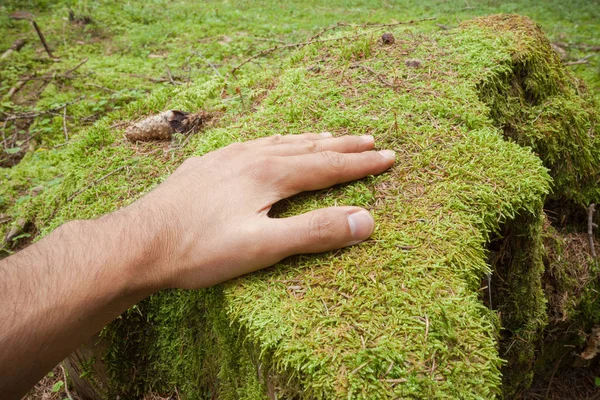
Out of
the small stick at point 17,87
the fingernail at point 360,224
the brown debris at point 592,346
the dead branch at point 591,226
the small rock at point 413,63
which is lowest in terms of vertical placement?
the brown debris at point 592,346

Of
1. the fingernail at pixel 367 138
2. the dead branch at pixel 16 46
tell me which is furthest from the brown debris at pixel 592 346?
the dead branch at pixel 16 46

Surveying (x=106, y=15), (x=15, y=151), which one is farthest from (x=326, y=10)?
(x=15, y=151)

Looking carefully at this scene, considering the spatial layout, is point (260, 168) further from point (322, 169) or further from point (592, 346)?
point (592, 346)

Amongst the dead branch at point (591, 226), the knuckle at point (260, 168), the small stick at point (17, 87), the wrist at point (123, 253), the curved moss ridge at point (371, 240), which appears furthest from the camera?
the small stick at point (17, 87)

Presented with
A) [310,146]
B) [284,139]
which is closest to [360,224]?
[310,146]

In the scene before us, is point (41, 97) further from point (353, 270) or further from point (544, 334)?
point (544, 334)

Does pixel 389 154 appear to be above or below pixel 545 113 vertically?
above

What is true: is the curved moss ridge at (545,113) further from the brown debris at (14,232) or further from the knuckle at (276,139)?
the brown debris at (14,232)
